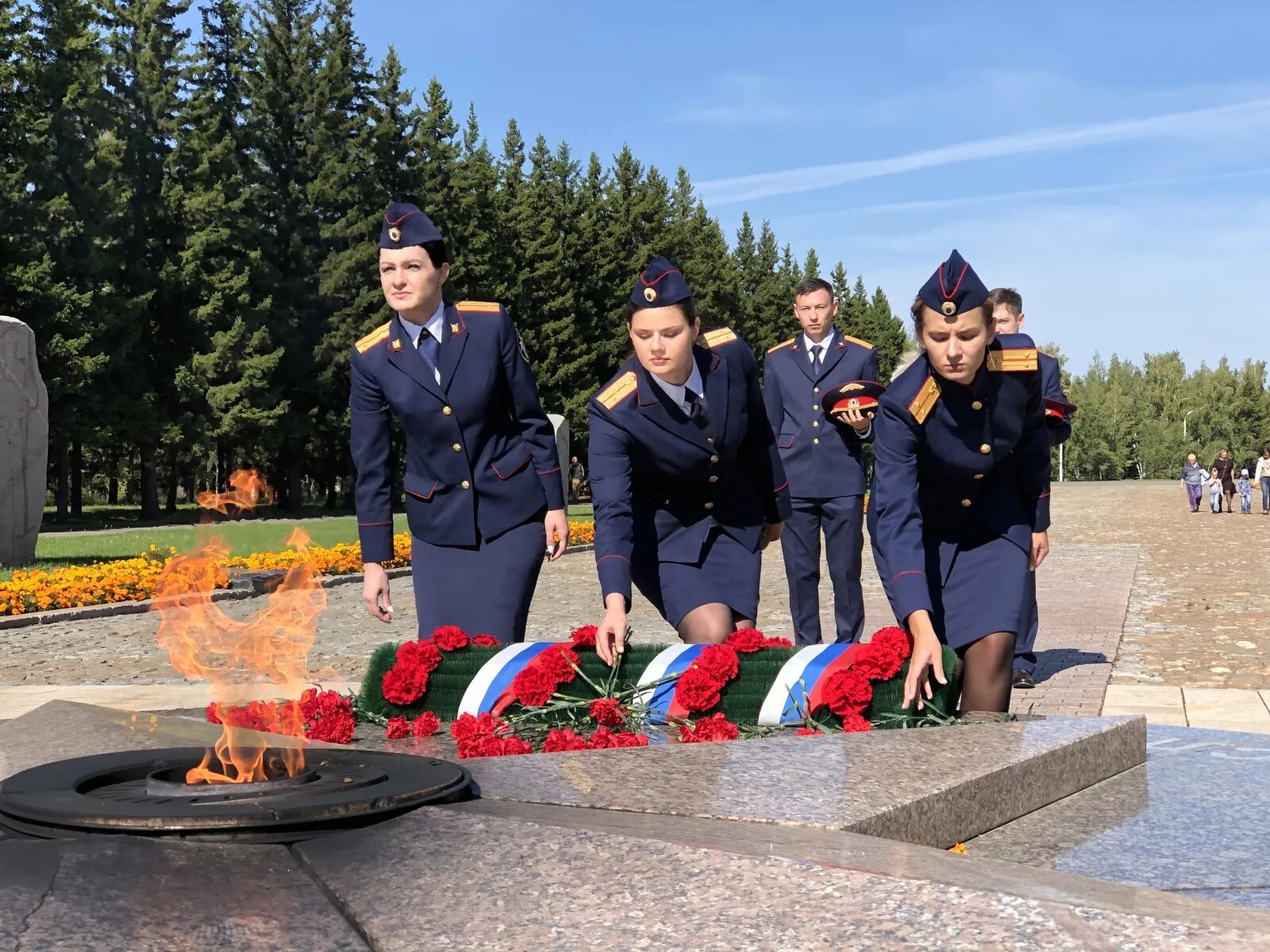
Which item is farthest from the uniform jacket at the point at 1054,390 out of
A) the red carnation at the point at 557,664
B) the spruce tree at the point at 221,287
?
the spruce tree at the point at 221,287

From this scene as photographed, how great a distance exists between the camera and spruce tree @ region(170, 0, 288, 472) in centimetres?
4381

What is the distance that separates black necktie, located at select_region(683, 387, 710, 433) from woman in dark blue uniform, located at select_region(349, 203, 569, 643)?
54 centimetres

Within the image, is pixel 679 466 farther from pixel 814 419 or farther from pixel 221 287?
pixel 221 287

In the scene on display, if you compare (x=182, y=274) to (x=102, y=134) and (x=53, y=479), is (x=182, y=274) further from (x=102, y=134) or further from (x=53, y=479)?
(x=53, y=479)

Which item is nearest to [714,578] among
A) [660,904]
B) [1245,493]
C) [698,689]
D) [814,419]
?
[698,689]

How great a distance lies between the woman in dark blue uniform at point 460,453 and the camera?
5.30 meters

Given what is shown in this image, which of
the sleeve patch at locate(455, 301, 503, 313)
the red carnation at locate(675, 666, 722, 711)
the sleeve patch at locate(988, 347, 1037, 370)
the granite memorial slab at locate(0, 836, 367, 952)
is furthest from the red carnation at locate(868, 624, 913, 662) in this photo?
the granite memorial slab at locate(0, 836, 367, 952)

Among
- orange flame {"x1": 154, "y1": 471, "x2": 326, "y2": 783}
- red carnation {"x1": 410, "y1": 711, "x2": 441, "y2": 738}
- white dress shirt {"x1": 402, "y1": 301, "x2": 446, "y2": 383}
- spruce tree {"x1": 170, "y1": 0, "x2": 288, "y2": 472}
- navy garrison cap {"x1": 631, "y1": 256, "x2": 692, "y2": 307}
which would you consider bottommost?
red carnation {"x1": 410, "y1": 711, "x2": 441, "y2": 738}

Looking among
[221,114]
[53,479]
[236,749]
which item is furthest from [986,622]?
[53,479]

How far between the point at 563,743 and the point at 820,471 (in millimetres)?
4496

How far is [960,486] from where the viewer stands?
16.0 feet

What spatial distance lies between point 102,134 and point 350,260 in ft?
27.4

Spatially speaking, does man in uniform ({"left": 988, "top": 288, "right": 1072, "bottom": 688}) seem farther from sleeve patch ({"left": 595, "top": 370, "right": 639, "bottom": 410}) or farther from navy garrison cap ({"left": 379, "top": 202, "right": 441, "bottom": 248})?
navy garrison cap ({"left": 379, "top": 202, "right": 441, "bottom": 248})

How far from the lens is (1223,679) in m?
8.14
